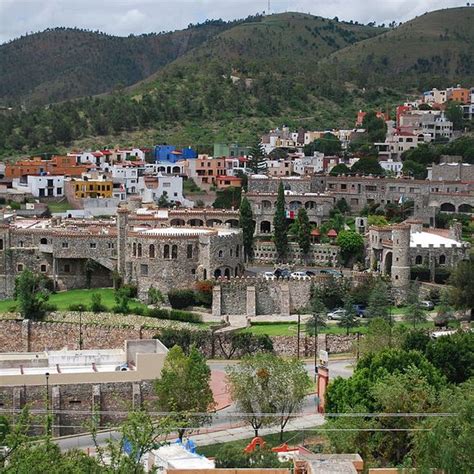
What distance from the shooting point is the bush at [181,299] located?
178 ft

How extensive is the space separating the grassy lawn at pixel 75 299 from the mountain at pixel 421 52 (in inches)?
3615

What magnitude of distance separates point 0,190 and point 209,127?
1221 inches

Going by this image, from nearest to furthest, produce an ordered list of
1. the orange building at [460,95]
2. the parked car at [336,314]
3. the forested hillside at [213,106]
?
the parked car at [336,314], the forested hillside at [213,106], the orange building at [460,95]

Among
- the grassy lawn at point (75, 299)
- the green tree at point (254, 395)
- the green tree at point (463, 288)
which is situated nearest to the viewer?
the green tree at point (254, 395)

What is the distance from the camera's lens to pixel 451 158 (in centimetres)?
8331

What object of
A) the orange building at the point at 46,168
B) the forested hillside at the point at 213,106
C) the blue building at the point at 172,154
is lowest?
the orange building at the point at 46,168

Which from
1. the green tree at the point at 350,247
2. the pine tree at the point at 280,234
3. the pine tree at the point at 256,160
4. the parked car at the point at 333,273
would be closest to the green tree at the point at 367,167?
the pine tree at the point at 256,160

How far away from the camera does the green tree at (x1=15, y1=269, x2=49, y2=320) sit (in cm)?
5375

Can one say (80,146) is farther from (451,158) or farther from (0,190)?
(451,158)

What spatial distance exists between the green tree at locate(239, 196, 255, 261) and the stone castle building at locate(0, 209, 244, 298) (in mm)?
952

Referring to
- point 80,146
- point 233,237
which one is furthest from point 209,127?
point 233,237

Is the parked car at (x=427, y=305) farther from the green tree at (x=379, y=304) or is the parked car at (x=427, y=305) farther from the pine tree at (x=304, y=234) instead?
the pine tree at (x=304, y=234)

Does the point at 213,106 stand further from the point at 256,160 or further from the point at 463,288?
the point at 463,288

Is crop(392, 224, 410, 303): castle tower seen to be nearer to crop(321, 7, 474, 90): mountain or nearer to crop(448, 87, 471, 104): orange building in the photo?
crop(448, 87, 471, 104): orange building
